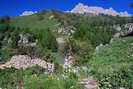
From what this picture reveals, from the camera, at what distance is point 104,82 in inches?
286

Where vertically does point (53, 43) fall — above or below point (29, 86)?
above

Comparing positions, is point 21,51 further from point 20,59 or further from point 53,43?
point 53,43

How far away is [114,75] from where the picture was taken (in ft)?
25.8

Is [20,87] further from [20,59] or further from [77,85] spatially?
[20,59]

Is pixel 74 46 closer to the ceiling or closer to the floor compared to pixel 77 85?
closer to the ceiling

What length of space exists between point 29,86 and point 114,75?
3110 millimetres

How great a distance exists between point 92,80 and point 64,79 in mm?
1039

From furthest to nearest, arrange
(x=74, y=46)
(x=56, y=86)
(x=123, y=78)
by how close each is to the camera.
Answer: (x=74, y=46), (x=123, y=78), (x=56, y=86)

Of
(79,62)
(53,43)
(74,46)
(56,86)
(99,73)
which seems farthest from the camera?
(53,43)

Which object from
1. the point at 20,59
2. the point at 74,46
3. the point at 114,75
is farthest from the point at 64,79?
the point at 74,46

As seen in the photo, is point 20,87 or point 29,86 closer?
point 29,86

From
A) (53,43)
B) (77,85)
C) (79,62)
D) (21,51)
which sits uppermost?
(53,43)

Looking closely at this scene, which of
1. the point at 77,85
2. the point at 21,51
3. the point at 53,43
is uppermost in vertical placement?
the point at 53,43

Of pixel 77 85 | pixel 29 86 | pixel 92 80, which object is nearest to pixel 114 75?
pixel 92 80
